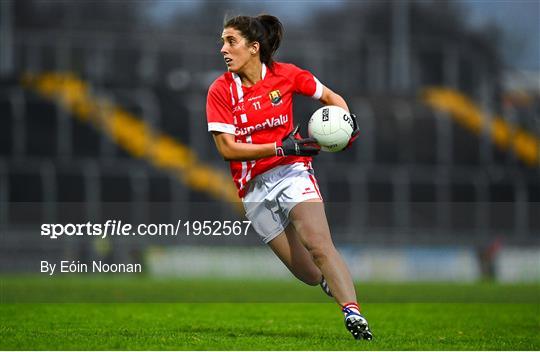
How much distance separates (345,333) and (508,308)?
211 inches

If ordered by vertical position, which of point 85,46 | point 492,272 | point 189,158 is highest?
point 85,46

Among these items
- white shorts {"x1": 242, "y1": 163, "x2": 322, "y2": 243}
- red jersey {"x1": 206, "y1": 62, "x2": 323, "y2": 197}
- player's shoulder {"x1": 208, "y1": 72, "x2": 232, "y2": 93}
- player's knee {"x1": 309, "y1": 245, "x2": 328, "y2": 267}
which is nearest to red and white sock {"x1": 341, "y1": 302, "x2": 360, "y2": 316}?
player's knee {"x1": 309, "y1": 245, "x2": 328, "y2": 267}

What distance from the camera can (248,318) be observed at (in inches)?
462

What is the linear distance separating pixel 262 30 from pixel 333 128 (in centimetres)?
101

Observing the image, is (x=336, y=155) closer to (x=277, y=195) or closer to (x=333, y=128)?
(x=277, y=195)

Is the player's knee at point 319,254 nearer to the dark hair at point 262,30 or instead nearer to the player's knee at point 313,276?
the player's knee at point 313,276

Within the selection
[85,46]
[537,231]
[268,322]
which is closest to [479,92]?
[537,231]

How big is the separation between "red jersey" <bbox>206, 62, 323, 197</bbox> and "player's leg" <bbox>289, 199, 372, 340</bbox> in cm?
55

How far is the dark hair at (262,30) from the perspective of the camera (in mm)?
8967

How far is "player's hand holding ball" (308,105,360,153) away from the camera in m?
8.71

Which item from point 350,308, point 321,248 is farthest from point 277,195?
point 350,308

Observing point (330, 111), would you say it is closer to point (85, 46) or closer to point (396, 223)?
point (396, 223)

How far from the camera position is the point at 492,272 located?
2522 cm

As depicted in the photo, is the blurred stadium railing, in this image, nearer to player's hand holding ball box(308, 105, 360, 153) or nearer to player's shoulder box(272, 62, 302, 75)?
player's shoulder box(272, 62, 302, 75)
